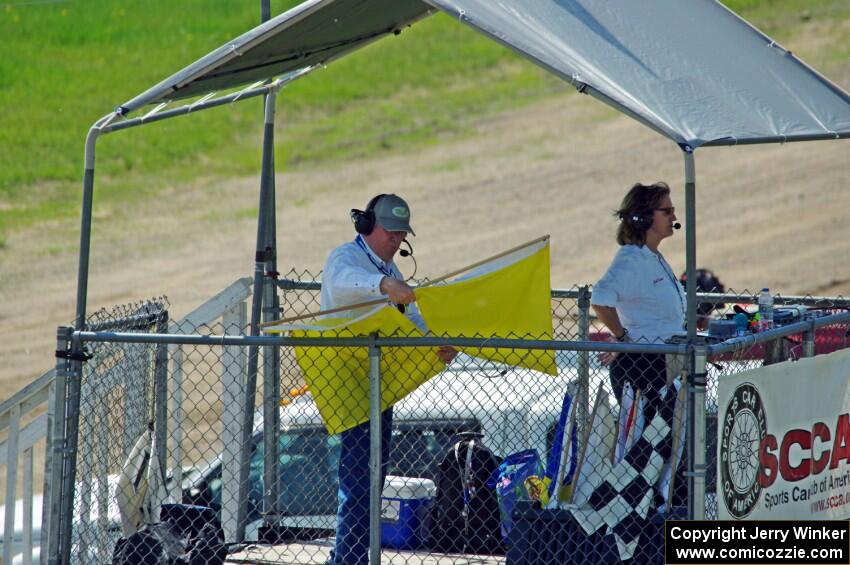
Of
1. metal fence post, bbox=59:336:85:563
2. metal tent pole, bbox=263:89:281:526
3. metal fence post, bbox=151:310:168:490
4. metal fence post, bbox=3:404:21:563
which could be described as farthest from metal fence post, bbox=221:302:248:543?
metal fence post, bbox=59:336:85:563

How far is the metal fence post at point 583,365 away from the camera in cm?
759

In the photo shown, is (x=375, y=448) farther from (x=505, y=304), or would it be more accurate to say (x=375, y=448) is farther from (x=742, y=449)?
(x=742, y=449)

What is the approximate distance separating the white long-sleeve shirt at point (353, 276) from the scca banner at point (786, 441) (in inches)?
62.6

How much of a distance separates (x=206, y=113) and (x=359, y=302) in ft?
69.2

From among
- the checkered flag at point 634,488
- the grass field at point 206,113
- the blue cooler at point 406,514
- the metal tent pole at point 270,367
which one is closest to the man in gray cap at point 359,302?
the blue cooler at point 406,514

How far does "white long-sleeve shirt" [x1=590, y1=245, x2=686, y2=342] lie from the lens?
7410mm

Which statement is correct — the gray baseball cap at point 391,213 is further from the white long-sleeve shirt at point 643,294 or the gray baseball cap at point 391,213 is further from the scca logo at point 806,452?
the scca logo at point 806,452

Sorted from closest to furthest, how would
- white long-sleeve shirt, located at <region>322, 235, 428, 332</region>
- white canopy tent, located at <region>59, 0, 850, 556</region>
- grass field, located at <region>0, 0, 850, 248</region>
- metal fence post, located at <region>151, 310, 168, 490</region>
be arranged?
white canopy tent, located at <region>59, 0, 850, 556</region>
white long-sleeve shirt, located at <region>322, 235, 428, 332</region>
metal fence post, located at <region>151, 310, 168, 490</region>
grass field, located at <region>0, 0, 850, 248</region>

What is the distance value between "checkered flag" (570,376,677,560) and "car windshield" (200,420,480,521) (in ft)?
6.10

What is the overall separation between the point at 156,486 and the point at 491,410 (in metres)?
2.29

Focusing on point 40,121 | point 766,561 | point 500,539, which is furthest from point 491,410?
point 40,121

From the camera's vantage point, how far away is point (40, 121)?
2553cm

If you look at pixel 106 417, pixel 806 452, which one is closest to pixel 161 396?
pixel 106 417

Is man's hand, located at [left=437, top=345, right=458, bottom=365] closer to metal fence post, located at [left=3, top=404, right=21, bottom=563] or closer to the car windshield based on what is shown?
the car windshield
